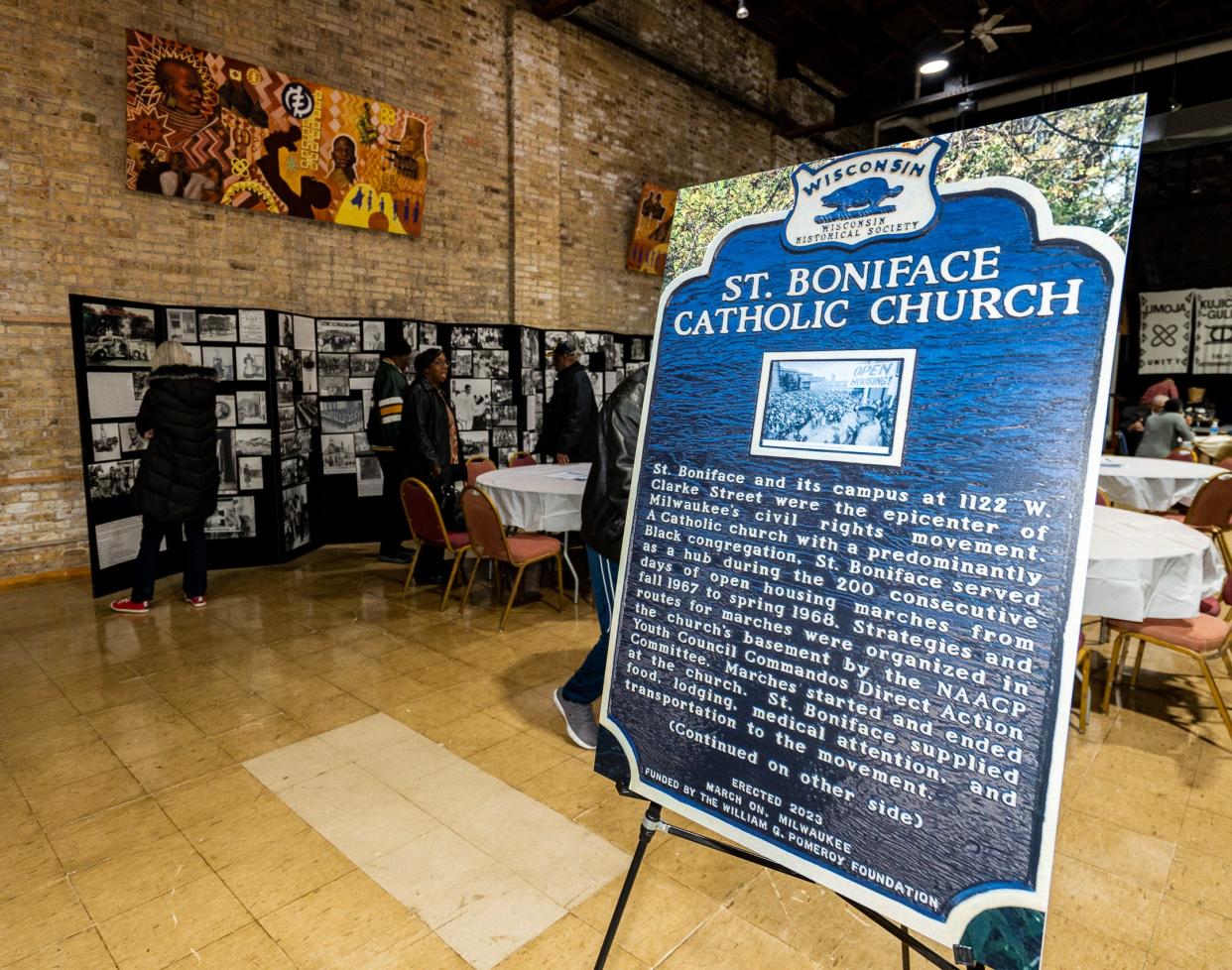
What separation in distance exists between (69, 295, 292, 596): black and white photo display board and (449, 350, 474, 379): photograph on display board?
184 cm

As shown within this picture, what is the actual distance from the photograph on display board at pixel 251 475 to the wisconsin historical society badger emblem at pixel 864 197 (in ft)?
17.4

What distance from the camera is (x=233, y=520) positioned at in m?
5.61

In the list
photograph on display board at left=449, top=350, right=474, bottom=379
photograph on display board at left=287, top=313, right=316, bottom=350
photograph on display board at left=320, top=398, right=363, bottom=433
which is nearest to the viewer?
photograph on display board at left=287, top=313, right=316, bottom=350

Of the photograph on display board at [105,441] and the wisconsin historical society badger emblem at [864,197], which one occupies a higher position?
the wisconsin historical society badger emblem at [864,197]

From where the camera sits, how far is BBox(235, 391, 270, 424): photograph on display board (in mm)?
5512

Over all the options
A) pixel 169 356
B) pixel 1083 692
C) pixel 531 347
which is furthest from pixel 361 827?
pixel 531 347

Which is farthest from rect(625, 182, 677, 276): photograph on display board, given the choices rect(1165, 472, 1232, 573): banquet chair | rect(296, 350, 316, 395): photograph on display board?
rect(1165, 472, 1232, 573): banquet chair

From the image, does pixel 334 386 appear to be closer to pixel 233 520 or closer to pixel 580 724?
pixel 233 520

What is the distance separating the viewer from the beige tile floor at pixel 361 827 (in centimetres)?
188

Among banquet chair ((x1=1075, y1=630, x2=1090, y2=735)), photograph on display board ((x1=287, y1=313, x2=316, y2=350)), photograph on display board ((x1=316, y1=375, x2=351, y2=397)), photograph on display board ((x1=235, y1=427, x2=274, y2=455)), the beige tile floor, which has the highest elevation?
photograph on display board ((x1=287, y1=313, x2=316, y2=350))

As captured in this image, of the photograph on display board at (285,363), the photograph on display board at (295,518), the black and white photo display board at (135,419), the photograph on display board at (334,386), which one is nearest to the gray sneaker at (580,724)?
the black and white photo display board at (135,419)

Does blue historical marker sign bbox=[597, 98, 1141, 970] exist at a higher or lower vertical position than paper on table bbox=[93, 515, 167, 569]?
higher

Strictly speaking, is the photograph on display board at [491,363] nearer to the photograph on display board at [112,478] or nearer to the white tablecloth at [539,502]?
the white tablecloth at [539,502]

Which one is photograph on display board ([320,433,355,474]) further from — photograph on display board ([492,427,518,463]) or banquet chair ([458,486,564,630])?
banquet chair ([458,486,564,630])
